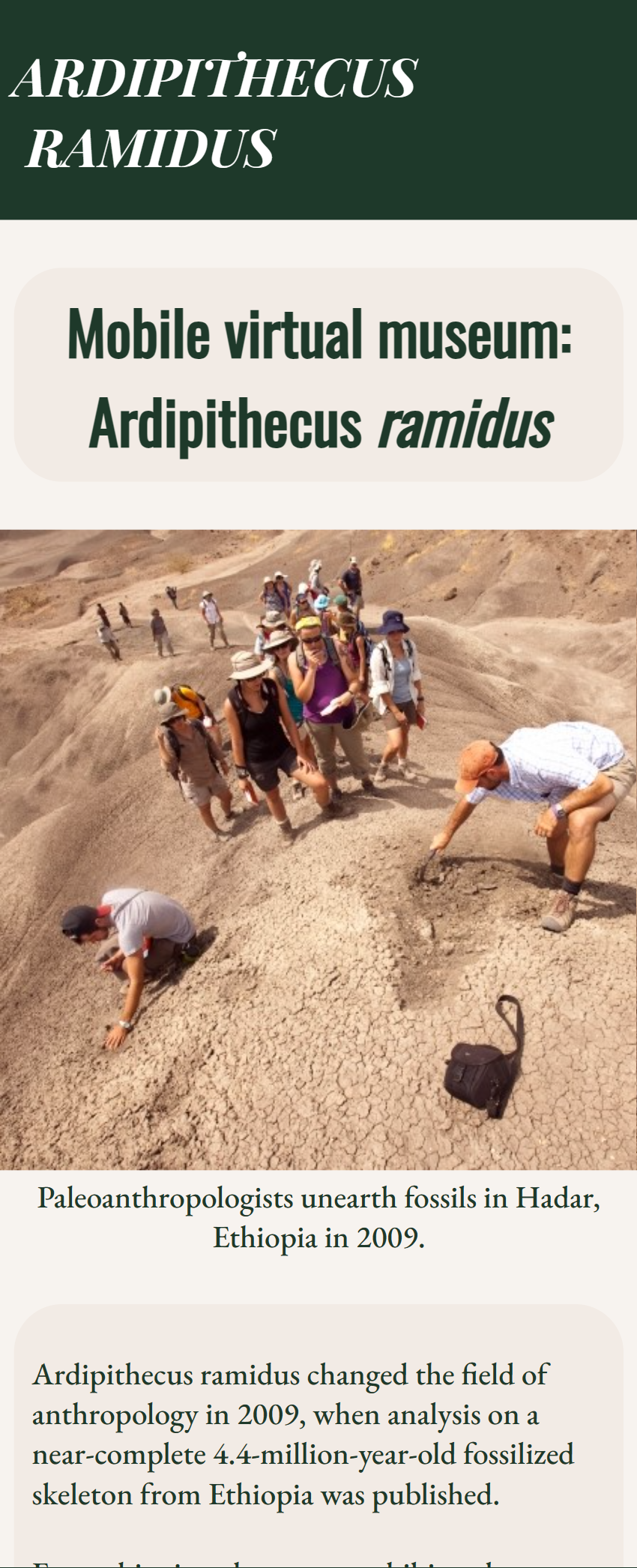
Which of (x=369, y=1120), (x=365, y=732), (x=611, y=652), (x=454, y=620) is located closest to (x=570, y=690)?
(x=611, y=652)

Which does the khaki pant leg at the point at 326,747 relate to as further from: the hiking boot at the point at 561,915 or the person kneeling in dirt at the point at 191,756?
the hiking boot at the point at 561,915

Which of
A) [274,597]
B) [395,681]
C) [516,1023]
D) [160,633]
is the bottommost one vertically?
[516,1023]

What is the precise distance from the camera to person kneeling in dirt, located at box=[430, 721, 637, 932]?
4309mm

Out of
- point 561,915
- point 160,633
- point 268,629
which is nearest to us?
point 561,915

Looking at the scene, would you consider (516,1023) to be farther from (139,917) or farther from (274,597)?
(274,597)

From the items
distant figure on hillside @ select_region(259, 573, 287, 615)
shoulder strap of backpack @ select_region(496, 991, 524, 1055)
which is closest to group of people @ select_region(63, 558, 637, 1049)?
shoulder strap of backpack @ select_region(496, 991, 524, 1055)

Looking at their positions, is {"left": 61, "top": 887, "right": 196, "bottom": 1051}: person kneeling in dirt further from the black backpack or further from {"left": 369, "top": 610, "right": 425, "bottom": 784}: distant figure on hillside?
{"left": 369, "top": 610, "right": 425, "bottom": 784}: distant figure on hillside

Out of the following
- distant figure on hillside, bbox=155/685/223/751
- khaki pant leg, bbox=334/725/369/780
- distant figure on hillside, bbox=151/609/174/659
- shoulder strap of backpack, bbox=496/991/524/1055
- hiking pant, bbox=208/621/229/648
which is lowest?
shoulder strap of backpack, bbox=496/991/524/1055

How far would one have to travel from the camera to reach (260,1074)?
437cm

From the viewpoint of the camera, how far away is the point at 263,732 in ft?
19.1

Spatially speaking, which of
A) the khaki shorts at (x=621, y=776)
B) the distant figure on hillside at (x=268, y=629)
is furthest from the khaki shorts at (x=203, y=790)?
the khaki shorts at (x=621, y=776)

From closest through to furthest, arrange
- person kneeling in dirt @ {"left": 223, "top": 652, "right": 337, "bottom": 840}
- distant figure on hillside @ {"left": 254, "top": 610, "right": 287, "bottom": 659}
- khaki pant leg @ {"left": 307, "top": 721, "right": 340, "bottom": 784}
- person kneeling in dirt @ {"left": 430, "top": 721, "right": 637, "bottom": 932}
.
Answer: person kneeling in dirt @ {"left": 430, "top": 721, "right": 637, "bottom": 932}, person kneeling in dirt @ {"left": 223, "top": 652, "right": 337, "bottom": 840}, khaki pant leg @ {"left": 307, "top": 721, "right": 340, "bottom": 784}, distant figure on hillside @ {"left": 254, "top": 610, "right": 287, "bottom": 659}

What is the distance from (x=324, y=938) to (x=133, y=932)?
138 cm

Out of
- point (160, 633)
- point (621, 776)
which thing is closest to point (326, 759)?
point (621, 776)
